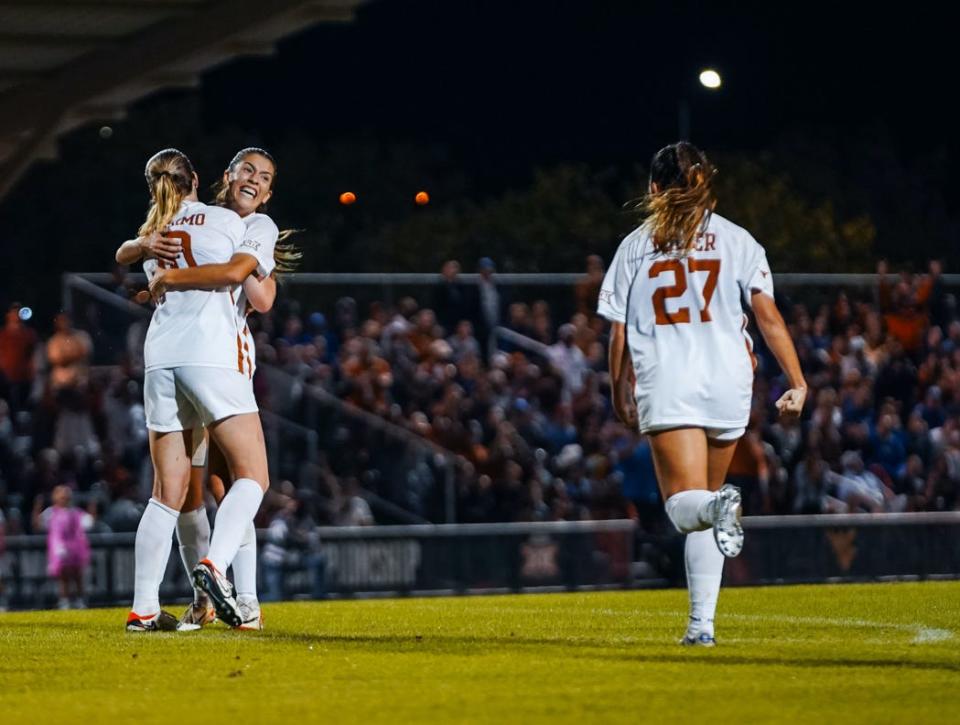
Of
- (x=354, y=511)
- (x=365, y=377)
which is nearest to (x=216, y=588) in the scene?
(x=354, y=511)

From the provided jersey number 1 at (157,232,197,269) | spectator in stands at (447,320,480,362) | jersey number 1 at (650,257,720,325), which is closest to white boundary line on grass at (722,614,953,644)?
jersey number 1 at (650,257,720,325)

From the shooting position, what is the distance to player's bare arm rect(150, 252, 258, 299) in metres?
9.35

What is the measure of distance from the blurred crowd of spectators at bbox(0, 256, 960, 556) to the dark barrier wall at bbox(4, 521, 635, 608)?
76cm

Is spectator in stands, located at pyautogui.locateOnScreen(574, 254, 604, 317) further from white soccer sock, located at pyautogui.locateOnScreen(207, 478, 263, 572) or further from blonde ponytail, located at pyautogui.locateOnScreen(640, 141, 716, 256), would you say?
blonde ponytail, located at pyautogui.locateOnScreen(640, 141, 716, 256)

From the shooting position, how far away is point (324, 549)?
20.2 m

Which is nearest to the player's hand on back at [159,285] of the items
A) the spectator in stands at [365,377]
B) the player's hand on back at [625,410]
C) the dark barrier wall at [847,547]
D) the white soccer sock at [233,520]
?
the white soccer sock at [233,520]

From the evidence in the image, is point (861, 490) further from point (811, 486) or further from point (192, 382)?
point (192, 382)

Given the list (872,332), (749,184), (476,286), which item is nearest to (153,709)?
(476,286)

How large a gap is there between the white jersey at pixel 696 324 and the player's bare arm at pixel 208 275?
182cm

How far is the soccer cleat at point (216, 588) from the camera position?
348 inches

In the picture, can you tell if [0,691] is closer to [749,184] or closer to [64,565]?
[64,565]

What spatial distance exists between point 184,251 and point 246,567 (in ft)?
5.23

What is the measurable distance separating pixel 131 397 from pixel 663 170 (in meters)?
12.9

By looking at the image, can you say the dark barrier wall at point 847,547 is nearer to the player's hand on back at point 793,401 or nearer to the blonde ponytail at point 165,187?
the blonde ponytail at point 165,187
